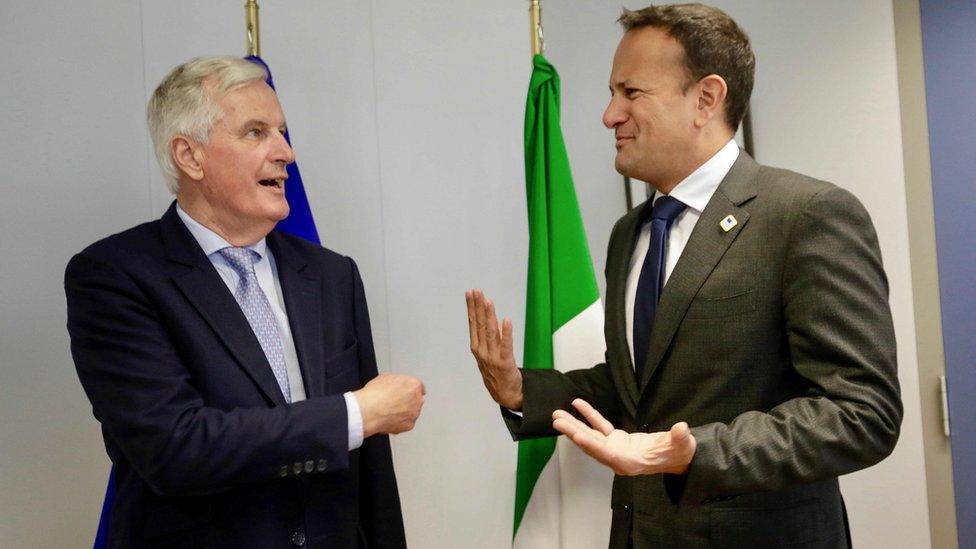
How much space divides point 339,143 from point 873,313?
188 cm

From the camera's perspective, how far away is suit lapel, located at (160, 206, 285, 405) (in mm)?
1887

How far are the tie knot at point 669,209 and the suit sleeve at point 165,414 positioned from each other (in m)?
0.80

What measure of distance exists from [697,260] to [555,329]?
79 cm

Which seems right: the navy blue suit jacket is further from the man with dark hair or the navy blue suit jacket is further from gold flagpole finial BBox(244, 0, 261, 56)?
gold flagpole finial BBox(244, 0, 261, 56)

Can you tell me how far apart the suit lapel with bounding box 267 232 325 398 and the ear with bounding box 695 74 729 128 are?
927 millimetres

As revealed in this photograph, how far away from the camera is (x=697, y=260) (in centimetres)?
189

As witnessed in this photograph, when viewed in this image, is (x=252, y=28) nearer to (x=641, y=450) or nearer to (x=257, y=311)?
(x=257, y=311)

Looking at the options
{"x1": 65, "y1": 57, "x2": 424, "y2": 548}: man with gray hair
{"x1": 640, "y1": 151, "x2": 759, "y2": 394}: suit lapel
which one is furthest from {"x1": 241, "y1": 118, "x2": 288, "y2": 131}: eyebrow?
{"x1": 640, "y1": 151, "x2": 759, "y2": 394}: suit lapel

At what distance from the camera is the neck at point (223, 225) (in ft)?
6.81

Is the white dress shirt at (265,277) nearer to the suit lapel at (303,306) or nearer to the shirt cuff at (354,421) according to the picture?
the suit lapel at (303,306)

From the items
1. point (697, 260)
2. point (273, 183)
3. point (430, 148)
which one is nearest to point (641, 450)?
point (697, 260)

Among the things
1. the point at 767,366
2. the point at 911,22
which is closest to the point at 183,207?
the point at 767,366

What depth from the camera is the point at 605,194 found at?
371cm

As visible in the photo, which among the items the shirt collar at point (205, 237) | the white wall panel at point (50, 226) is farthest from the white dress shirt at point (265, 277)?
the white wall panel at point (50, 226)
